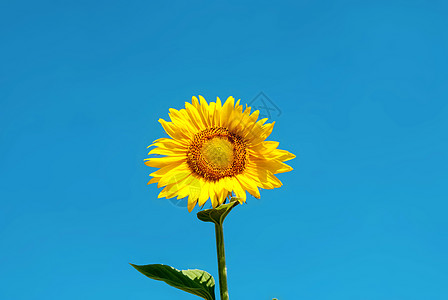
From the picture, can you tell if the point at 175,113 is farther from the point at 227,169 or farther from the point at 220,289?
the point at 220,289

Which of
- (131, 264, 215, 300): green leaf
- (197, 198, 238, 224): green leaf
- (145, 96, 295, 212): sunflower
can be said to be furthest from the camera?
(145, 96, 295, 212): sunflower

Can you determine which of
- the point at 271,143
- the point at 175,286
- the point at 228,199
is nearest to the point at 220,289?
the point at 175,286

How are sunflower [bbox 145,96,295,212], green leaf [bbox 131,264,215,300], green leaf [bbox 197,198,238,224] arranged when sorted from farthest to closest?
sunflower [bbox 145,96,295,212]
green leaf [bbox 131,264,215,300]
green leaf [bbox 197,198,238,224]

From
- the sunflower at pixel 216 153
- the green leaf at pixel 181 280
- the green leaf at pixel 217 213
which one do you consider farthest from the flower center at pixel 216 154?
the green leaf at pixel 181 280

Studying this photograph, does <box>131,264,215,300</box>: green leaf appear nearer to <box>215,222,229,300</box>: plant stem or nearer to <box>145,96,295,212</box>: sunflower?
<box>215,222,229,300</box>: plant stem

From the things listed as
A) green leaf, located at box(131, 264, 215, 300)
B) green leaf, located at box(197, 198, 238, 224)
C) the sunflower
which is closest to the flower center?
the sunflower

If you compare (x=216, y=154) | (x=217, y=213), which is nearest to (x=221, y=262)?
(x=217, y=213)

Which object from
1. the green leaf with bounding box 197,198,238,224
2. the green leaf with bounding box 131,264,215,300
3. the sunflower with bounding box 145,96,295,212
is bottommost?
the green leaf with bounding box 131,264,215,300
